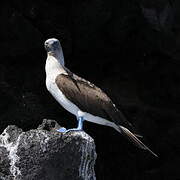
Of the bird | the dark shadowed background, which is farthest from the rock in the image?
the dark shadowed background

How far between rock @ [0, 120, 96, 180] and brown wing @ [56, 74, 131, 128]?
4.92 ft

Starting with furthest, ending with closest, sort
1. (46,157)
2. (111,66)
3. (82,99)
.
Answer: (111,66) → (82,99) → (46,157)

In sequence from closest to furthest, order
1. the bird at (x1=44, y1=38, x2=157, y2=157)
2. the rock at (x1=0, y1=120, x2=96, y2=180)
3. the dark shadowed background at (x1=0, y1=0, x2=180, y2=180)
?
1. the rock at (x1=0, y1=120, x2=96, y2=180)
2. the bird at (x1=44, y1=38, x2=157, y2=157)
3. the dark shadowed background at (x1=0, y1=0, x2=180, y2=180)

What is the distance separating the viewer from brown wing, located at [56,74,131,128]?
8117 millimetres

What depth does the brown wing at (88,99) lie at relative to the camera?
812 cm

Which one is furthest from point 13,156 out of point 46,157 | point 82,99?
point 82,99

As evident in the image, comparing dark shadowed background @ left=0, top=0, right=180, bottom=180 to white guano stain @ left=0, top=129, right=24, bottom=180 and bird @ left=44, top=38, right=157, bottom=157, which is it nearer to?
bird @ left=44, top=38, right=157, bottom=157

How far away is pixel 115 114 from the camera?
26.8 feet

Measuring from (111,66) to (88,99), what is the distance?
17.9 ft

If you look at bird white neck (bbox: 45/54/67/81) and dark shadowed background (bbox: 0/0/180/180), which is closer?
bird white neck (bbox: 45/54/67/81)

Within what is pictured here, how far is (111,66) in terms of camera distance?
13656 millimetres

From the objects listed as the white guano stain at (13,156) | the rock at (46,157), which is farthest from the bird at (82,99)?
the white guano stain at (13,156)

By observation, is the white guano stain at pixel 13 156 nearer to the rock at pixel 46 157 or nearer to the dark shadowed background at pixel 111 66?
the rock at pixel 46 157

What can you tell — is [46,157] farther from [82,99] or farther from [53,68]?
[53,68]
